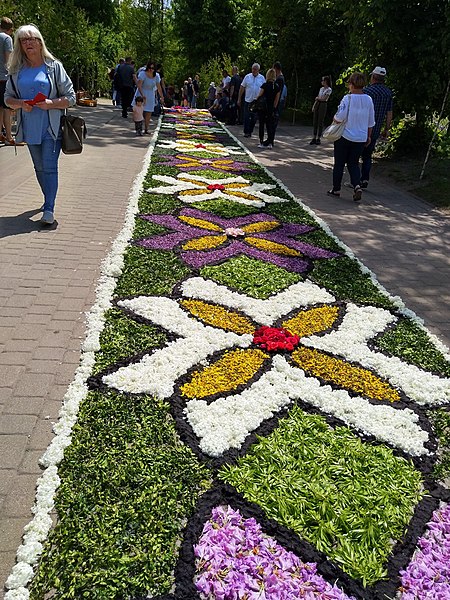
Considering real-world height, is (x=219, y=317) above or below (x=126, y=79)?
below

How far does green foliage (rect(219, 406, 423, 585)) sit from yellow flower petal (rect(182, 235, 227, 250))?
3.07 meters

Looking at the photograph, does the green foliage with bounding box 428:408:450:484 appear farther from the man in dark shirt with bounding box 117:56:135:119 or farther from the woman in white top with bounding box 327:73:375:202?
the man in dark shirt with bounding box 117:56:135:119

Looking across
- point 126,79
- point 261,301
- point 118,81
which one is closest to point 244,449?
point 261,301

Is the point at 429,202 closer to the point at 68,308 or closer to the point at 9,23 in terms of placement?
the point at 68,308

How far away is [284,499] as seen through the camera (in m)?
2.33

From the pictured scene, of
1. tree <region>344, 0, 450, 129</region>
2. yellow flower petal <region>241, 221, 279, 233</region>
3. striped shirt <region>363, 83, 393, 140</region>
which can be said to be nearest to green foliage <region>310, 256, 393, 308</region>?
yellow flower petal <region>241, 221, 279, 233</region>

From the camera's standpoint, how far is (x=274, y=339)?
3695mm

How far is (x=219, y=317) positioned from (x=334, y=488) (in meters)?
1.86

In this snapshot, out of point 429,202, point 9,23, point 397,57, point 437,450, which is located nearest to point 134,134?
point 9,23

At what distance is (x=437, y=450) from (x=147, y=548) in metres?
1.60

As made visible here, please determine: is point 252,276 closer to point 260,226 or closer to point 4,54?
point 260,226

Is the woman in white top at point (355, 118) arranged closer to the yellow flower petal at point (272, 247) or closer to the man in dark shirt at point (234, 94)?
the yellow flower petal at point (272, 247)

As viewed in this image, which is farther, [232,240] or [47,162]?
[232,240]

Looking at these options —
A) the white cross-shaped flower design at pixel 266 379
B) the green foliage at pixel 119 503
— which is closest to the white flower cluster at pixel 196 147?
the white cross-shaped flower design at pixel 266 379
